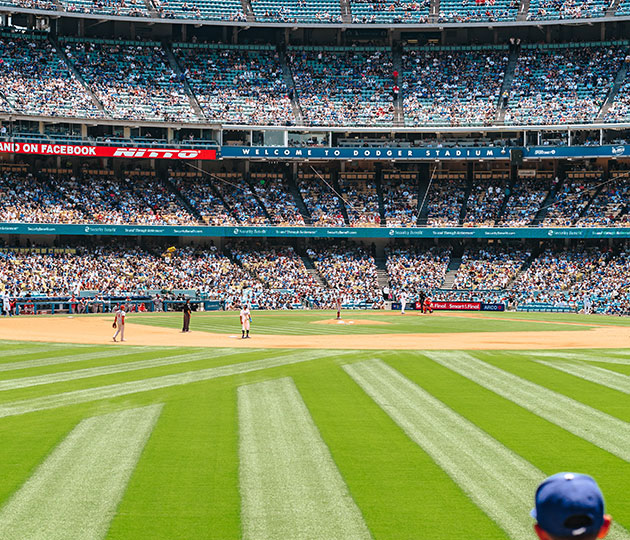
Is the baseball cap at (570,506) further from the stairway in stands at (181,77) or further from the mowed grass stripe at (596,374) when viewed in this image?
the stairway in stands at (181,77)

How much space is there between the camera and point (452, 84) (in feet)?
253

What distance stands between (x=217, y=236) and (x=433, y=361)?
4783 centimetres

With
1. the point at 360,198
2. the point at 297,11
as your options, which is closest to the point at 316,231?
the point at 360,198

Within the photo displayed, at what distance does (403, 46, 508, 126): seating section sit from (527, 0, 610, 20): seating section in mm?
5021

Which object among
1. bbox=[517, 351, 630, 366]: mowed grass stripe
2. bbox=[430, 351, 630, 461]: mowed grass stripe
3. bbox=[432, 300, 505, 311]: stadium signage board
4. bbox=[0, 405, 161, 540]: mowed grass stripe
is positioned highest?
bbox=[432, 300, 505, 311]: stadium signage board

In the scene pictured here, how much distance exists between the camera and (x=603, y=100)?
2808 inches

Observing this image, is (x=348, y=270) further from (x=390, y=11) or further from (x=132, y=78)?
(x=132, y=78)

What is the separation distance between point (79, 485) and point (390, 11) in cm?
7415

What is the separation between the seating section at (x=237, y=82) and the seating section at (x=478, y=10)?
57.9ft

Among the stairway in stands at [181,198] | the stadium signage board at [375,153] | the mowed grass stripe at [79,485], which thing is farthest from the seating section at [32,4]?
the mowed grass stripe at [79,485]

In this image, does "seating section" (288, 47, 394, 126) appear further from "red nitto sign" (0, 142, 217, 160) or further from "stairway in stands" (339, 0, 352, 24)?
"red nitto sign" (0, 142, 217, 160)

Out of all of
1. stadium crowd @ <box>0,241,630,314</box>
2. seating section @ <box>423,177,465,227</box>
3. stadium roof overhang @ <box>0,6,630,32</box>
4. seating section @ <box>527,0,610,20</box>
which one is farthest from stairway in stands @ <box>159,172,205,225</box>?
seating section @ <box>527,0,610,20</box>

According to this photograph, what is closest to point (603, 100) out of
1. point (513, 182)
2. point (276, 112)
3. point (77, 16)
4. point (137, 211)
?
point (513, 182)

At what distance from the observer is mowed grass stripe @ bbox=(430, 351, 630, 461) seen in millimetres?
13602
